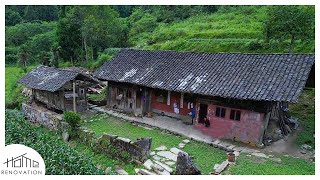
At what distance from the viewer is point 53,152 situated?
12.5 metres

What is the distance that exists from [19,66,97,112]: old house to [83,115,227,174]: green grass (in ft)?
5.72

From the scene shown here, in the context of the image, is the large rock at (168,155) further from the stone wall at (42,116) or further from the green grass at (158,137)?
the stone wall at (42,116)

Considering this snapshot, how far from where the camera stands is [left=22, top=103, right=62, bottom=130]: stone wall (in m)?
17.5

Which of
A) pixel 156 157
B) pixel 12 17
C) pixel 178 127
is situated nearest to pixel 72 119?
pixel 156 157

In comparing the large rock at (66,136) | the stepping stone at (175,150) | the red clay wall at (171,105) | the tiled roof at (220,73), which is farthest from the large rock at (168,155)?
the large rock at (66,136)

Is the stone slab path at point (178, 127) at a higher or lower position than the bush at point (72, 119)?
lower

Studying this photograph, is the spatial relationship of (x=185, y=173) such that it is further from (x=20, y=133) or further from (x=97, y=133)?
(x=20, y=133)

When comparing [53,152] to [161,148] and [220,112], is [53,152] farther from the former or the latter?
[220,112]

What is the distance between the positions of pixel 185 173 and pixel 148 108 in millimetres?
8171

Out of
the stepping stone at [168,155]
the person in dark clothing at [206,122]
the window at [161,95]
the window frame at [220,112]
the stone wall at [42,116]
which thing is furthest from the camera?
the window at [161,95]

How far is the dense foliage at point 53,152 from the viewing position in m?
11.5

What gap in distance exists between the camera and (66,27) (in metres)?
31.4

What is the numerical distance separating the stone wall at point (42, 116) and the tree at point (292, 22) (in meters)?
16.0
